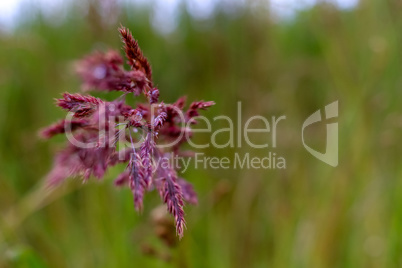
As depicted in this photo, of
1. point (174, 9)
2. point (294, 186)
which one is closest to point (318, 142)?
point (294, 186)

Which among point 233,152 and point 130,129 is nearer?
point 130,129

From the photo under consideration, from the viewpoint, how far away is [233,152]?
1.52 m

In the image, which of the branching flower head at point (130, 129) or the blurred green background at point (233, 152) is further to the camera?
the blurred green background at point (233, 152)

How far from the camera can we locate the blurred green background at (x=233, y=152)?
1097 millimetres

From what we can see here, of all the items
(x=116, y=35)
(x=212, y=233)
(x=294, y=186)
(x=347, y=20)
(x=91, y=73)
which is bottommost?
(x=212, y=233)

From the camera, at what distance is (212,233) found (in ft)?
4.05

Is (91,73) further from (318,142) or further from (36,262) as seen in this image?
(318,142)

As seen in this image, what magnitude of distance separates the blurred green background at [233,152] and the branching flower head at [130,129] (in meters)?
0.21

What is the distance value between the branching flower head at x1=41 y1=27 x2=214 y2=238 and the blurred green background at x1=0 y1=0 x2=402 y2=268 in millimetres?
214

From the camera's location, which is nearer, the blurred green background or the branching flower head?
the branching flower head

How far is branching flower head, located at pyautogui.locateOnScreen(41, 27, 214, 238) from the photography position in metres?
0.39

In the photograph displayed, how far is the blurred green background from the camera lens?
1.10 meters

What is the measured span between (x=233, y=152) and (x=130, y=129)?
1.12m

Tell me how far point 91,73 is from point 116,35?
72cm
